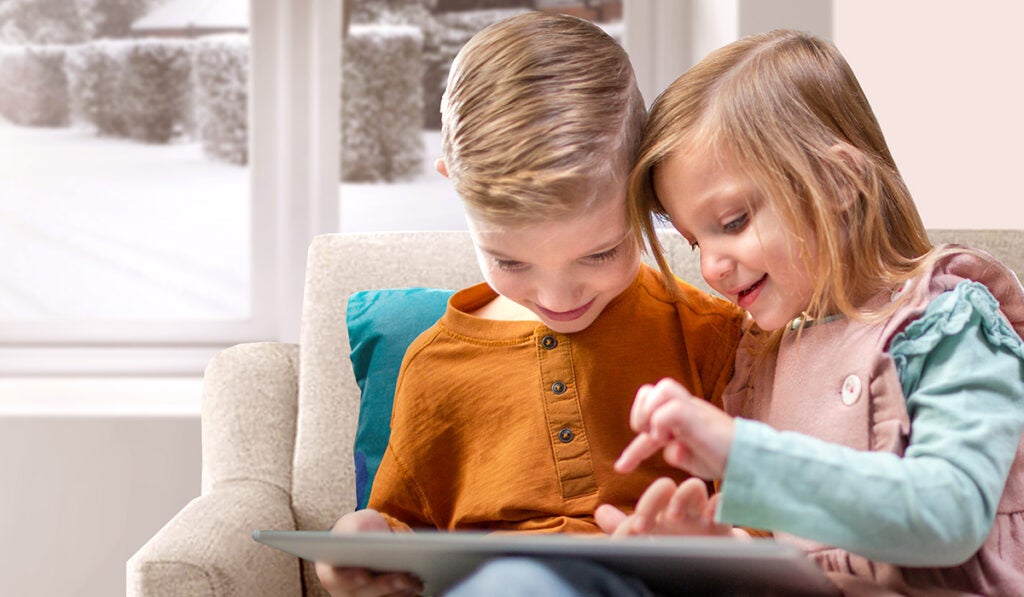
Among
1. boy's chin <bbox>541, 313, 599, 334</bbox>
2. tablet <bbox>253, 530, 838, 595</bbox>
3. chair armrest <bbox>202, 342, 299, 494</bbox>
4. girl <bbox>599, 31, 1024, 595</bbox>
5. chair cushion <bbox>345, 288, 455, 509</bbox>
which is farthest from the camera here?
chair armrest <bbox>202, 342, 299, 494</bbox>

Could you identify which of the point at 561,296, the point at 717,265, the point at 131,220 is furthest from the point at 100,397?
the point at 717,265

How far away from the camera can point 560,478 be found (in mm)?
1075

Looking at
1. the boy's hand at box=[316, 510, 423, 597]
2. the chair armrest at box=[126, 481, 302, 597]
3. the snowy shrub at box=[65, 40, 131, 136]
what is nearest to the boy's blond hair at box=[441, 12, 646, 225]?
the boy's hand at box=[316, 510, 423, 597]

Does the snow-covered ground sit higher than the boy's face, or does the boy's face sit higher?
the boy's face

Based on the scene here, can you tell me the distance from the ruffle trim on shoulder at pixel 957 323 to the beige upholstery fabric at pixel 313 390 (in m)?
0.53

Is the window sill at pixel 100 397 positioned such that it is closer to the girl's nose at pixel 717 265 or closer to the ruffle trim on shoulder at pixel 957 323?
the girl's nose at pixel 717 265

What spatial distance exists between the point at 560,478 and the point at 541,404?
0.08 m

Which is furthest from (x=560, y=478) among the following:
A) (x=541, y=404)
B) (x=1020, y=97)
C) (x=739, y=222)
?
(x=1020, y=97)

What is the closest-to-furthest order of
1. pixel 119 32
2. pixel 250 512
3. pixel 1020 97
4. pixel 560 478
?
pixel 560 478 < pixel 250 512 < pixel 1020 97 < pixel 119 32

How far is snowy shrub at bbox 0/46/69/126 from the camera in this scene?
2.19 m

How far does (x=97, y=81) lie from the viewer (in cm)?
219

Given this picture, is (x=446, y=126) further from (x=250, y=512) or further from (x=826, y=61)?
(x=250, y=512)

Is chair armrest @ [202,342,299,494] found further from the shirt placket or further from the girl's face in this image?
the girl's face

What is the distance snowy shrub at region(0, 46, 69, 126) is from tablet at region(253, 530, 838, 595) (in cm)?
167
